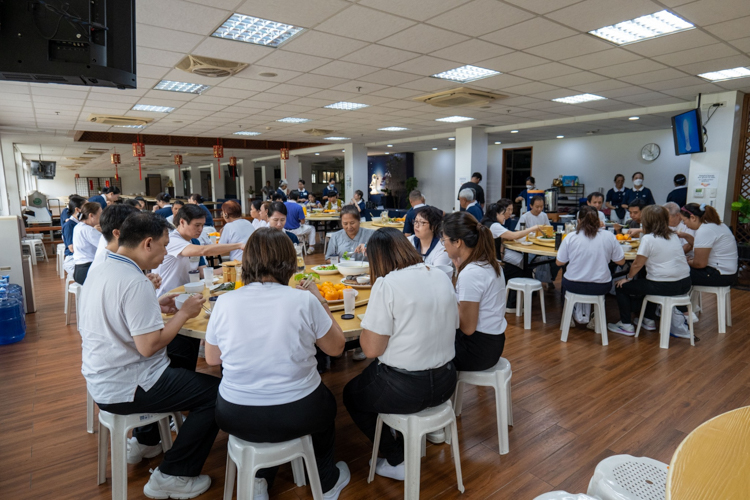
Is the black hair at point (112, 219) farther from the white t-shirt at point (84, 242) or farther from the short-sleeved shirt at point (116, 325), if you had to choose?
the white t-shirt at point (84, 242)

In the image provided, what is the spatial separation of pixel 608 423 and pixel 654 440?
0.25 m

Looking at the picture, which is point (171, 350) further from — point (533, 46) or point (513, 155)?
point (513, 155)

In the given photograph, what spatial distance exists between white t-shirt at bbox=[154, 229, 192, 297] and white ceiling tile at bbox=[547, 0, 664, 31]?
3.49 metres

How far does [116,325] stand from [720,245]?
5240 millimetres

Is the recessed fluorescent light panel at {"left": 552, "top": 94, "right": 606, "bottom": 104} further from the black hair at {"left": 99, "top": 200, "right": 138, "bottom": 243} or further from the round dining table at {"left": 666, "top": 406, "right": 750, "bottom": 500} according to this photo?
the round dining table at {"left": 666, "top": 406, "right": 750, "bottom": 500}

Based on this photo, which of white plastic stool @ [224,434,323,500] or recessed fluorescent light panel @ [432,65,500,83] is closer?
white plastic stool @ [224,434,323,500]

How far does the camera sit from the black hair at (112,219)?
2490 mm

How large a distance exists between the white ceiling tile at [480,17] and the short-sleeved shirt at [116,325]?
3.11 metres

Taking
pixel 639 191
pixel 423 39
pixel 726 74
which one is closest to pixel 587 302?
pixel 423 39

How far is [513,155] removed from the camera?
14.6 meters

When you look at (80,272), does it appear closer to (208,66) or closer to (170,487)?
(208,66)

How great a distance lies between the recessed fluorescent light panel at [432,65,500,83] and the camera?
5.35 m

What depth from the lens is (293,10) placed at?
345cm

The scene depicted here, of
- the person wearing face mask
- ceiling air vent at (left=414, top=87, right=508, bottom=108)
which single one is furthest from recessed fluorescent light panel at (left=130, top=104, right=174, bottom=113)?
the person wearing face mask
